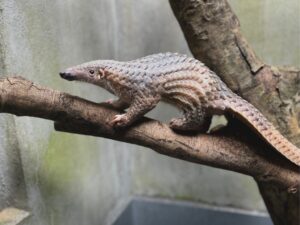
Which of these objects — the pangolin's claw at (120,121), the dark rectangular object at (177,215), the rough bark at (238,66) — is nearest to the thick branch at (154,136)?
the pangolin's claw at (120,121)

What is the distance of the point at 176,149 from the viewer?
3.31ft

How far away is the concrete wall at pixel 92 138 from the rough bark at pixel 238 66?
0.37 meters

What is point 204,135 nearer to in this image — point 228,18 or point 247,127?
point 247,127

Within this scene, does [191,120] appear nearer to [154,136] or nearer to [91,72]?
[154,136]

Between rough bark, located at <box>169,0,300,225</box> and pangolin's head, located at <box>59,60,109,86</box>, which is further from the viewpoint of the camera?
rough bark, located at <box>169,0,300,225</box>

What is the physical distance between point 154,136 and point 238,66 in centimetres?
36

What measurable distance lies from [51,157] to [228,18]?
0.69 meters

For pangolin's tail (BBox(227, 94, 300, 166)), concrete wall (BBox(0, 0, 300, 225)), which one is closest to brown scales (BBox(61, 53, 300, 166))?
pangolin's tail (BBox(227, 94, 300, 166))

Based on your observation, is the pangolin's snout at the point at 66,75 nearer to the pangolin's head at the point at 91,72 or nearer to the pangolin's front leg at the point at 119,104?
the pangolin's head at the point at 91,72

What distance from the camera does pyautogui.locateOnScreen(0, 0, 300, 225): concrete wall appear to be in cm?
115

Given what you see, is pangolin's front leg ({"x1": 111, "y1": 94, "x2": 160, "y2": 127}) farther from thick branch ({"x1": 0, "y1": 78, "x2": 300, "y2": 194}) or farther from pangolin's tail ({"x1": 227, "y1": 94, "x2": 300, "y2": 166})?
pangolin's tail ({"x1": 227, "y1": 94, "x2": 300, "y2": 166})

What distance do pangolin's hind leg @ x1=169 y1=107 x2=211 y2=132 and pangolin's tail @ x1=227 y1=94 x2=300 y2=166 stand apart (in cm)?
7

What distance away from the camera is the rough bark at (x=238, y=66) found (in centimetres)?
117

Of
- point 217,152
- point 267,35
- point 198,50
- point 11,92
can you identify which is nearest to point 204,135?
point 217,152
